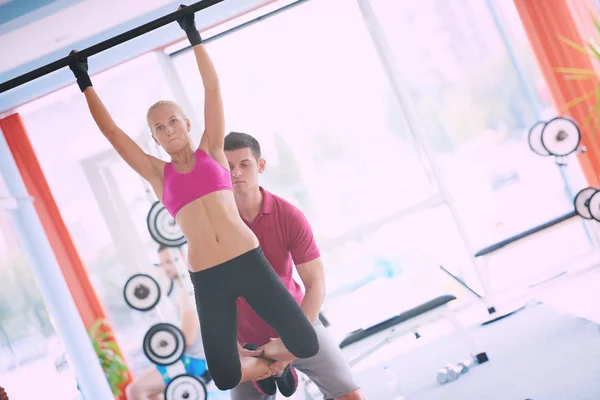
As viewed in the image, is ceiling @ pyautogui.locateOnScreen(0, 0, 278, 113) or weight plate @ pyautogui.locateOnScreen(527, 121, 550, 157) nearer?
ceiling @ pyautogui.locateOnScreen(0, 0, 278, 113)

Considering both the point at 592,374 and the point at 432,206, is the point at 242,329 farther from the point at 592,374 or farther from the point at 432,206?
the point at 432,206

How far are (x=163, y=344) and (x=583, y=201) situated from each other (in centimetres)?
342

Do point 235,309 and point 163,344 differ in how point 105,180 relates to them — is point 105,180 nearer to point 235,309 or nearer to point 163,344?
point 163,344

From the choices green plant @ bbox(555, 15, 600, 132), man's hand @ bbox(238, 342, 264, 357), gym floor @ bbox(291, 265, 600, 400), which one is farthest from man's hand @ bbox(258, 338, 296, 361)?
gym floor @ bbox(291, 265, 600, 400)

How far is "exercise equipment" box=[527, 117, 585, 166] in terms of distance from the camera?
4.64 m

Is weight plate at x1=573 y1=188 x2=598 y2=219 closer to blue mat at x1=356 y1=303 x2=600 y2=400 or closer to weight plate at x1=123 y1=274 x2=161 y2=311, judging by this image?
blue mat at x1=356 y1=303 x2=600 y2=400

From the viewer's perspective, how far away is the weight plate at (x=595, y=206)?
15.0 feet

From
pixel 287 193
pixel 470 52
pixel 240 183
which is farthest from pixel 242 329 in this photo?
pixel 470 52

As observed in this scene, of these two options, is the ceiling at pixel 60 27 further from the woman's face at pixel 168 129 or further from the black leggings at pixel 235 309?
the black leggings at pixel 235 309

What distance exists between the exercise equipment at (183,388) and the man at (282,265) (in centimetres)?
217

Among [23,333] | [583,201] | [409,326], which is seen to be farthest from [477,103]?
[23,333]

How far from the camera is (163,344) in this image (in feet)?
Result: 15.3

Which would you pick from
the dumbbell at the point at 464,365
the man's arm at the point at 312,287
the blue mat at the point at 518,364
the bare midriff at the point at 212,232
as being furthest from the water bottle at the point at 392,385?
the bare midriff at the point at 212,232

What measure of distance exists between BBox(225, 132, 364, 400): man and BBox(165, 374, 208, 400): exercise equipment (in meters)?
2.17
